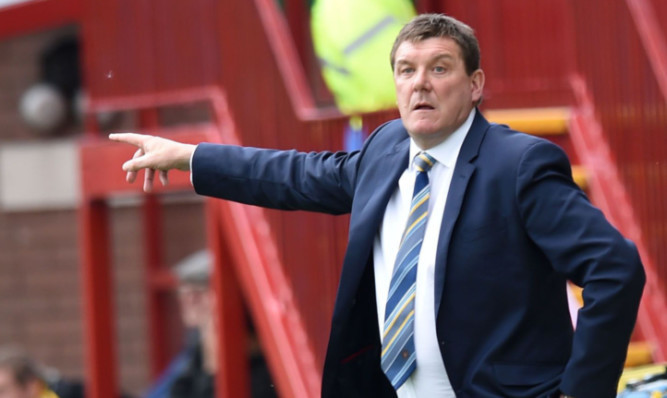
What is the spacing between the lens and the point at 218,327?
6016mm

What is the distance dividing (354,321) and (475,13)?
2925 mm

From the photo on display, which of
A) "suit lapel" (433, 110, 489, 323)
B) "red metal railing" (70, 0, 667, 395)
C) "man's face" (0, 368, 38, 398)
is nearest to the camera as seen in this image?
"suit lapel" (433, 110, 489, 323)

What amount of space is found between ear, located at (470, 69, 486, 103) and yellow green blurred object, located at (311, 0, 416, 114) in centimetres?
186

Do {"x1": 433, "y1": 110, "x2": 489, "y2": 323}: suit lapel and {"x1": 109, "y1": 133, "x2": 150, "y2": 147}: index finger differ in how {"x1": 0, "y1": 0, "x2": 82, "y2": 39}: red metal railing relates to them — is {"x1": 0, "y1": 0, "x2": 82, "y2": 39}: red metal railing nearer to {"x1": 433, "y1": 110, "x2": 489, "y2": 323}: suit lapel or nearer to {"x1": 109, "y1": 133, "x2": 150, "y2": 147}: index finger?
{"x1": 109, "y1": 133, "x2": 150, "y2": 147}: index finger

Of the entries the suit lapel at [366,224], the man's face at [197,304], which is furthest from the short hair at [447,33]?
the man's face at [197,304]

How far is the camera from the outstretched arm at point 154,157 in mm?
3408

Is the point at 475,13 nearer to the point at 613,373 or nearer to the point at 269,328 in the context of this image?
the point at 269,328

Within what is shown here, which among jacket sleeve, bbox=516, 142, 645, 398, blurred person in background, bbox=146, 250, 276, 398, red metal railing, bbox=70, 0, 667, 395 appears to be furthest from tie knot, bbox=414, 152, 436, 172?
blurred person in background, bbox=146, 250, 276, 398

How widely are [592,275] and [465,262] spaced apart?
309 mm

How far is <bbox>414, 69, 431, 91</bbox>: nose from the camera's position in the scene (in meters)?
3.09

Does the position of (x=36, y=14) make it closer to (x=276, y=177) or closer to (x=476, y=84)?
(x=276, y=177)

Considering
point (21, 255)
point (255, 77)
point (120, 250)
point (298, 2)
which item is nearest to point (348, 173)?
point (255, 77)

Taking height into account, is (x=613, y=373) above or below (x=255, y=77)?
below

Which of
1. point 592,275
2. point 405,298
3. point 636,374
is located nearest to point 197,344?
point 636,374
